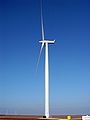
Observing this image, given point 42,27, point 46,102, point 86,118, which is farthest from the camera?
point 42,27

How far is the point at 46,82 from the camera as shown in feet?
82.8

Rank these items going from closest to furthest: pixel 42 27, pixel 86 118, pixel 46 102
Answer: pixel 86 118
pixel 46 102
pixel 42 27

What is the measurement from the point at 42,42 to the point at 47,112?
271 inches

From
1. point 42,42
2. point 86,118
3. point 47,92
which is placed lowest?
point 86,118

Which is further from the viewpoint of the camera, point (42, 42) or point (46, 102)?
point (42, 42)

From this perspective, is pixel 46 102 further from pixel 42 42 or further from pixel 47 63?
pixel 42 42

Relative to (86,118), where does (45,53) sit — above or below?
above

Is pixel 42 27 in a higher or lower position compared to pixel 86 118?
higher

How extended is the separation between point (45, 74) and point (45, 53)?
75.2 inches

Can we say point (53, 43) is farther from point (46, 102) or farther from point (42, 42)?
point (46, 102)

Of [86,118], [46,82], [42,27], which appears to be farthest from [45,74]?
[86,118]

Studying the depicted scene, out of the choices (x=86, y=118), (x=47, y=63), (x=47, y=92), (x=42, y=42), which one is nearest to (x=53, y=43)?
(x=42, y=42)

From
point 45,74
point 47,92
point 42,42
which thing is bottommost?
point 47,92

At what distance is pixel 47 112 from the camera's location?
24750 millimetres
